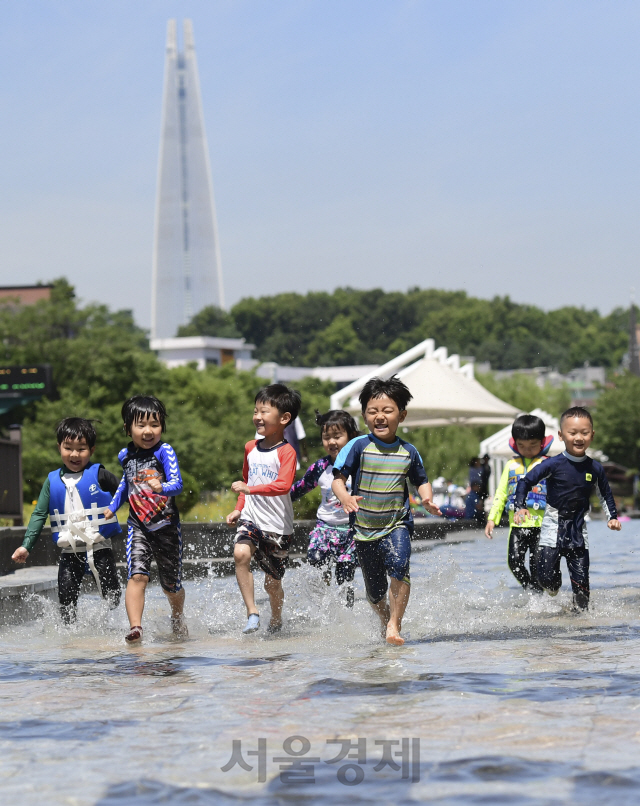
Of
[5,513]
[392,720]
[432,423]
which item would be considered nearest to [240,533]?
[392,720]

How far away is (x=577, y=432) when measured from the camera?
7469 millimetres

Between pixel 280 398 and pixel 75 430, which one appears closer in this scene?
pixel 280 398

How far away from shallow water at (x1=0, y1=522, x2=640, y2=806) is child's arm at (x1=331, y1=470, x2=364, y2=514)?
711 millimetres

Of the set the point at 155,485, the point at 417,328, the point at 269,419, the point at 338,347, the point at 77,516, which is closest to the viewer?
the point at 155,485

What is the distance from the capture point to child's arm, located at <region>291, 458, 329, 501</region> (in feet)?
24.4

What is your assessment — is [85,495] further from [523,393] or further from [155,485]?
[523,393]

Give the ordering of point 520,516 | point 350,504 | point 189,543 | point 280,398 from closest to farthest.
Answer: point 350,504 → point 280,398 → point 520,516 → point 189,543

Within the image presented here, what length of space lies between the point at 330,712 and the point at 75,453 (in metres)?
3.58

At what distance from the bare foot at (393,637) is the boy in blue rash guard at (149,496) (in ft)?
4.47

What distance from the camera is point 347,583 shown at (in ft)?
25.6

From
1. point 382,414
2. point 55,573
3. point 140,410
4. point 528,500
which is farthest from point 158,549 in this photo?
point 55,573

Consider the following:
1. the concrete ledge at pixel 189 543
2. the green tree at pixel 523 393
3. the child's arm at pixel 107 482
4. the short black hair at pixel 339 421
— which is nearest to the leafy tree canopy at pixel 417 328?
the green tree at pixel 523 393

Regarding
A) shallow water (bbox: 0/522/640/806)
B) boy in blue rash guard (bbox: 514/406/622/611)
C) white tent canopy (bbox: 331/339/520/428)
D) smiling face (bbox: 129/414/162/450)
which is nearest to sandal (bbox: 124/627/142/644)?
shallow water (bbox: 0/522/640/806)

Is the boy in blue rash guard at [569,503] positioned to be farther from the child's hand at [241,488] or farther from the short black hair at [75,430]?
the short black hair at [75,430]
